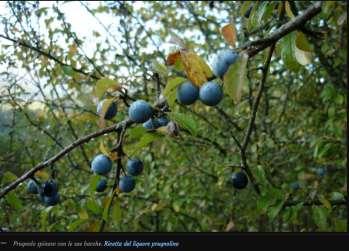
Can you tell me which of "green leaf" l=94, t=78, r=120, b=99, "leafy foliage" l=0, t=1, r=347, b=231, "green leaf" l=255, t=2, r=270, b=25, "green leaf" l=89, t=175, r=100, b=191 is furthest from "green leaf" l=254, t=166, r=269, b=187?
"green leaf" l=94, t=78, r=120, b=99

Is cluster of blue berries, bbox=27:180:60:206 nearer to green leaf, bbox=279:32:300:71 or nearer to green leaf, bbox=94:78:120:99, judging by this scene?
green leaf, bbox=94:78:120:99

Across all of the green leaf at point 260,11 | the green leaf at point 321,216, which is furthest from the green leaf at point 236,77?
the green leaf at point 321,216

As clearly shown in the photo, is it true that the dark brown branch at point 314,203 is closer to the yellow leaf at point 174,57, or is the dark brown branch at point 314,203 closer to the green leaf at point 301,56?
the green leaf at point 301,56

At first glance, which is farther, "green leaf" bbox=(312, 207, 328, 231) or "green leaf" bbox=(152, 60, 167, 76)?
"green leaf" bbox=(312, 207, 328, 231)

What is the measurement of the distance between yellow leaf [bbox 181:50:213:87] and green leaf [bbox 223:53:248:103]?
0.04 metres

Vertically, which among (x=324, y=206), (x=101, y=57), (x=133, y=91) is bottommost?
(x=324, y=206)

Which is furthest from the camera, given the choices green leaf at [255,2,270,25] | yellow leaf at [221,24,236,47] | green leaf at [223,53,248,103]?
→ green leaf at [255,2,270,25]

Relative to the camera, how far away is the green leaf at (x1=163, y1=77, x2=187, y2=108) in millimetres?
795

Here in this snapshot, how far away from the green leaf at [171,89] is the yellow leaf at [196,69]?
0.02m

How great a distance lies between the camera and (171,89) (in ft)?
2.66
